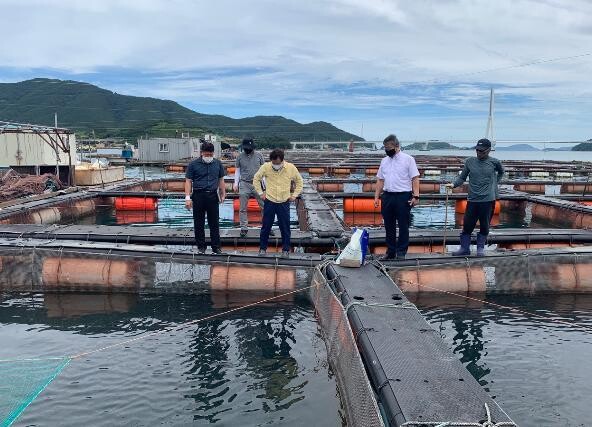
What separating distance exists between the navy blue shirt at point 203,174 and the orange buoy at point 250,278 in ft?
5.81

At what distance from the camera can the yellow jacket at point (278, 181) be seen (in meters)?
10.0

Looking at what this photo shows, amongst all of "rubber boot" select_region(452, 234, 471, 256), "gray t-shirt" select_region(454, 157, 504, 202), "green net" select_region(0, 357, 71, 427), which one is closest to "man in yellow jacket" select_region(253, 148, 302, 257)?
"gray t-shirt" select_region(454, 157, 504, 202)

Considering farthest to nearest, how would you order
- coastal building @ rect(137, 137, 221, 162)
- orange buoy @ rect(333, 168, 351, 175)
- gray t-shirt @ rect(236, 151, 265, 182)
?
coastal building @ rect(137, 137, 221, 162) → orange buoy @ rect(333, 168, 351, 175) → gray t-shirt @ rect(236, 151, 265, 182)

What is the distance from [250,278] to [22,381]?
5016 millimetres

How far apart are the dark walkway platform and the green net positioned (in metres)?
3.94

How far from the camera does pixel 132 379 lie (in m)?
6.46

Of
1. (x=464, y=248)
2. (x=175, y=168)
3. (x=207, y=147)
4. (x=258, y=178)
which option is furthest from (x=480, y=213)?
(x=175, y=168)

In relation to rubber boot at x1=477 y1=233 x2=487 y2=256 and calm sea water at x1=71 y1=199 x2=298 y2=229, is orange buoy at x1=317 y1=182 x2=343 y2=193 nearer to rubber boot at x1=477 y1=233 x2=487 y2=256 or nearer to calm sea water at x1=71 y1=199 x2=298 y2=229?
calm sea water at x1=71 y1=199 x2=298 y2=229

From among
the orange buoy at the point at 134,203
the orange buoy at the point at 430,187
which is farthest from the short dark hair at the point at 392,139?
the orange buoy at the point at 430,187

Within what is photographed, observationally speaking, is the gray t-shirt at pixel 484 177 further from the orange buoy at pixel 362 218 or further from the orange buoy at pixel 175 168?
the orange buoy at pixel 175 168

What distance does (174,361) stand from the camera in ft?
23.3

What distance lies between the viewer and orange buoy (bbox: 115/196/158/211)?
24812 millimetres

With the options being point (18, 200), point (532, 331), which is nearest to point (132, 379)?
point (532, 331)

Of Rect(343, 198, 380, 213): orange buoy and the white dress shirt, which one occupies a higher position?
the white dress shirt
